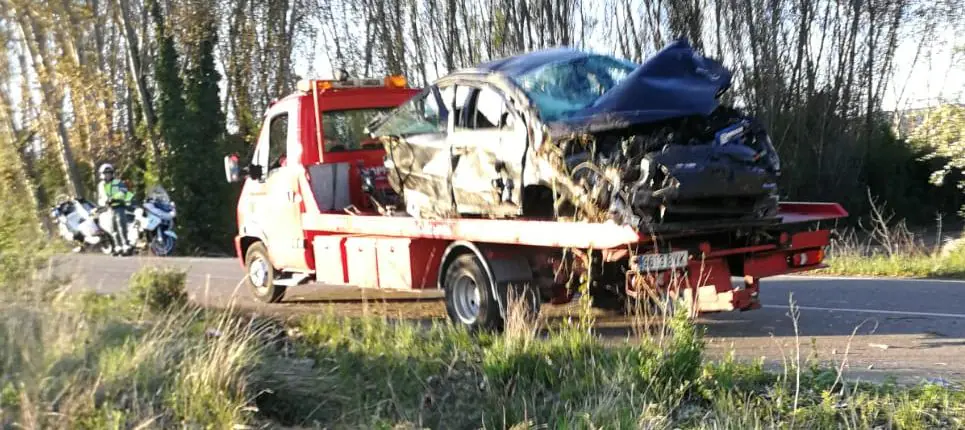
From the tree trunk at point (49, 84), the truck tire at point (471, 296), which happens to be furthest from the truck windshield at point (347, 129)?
the tree trunk at point (49, 84)

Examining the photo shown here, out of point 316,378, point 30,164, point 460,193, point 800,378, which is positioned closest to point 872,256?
point 460,193

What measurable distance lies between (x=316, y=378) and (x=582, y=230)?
2.20 metres

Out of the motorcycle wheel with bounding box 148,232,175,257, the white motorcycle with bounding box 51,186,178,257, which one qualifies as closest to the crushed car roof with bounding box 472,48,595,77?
the white motorcycle with bounding box 51,186,178,257

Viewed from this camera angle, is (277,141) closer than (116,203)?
Yes

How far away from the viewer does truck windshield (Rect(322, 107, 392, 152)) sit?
37.2 feet

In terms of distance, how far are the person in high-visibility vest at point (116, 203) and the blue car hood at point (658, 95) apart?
51.3ft

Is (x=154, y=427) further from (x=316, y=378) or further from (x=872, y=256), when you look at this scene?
(x=872, y=256)

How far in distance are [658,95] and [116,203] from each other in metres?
16.4

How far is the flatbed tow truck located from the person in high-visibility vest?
32.0 ft

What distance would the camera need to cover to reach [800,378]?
20.9 ft

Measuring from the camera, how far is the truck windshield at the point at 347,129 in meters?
11.4

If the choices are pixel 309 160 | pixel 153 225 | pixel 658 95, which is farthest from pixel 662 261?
pixel 153 225

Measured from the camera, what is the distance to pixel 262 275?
12.5 meters

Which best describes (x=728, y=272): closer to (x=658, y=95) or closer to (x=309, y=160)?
(x=658, y=95)
